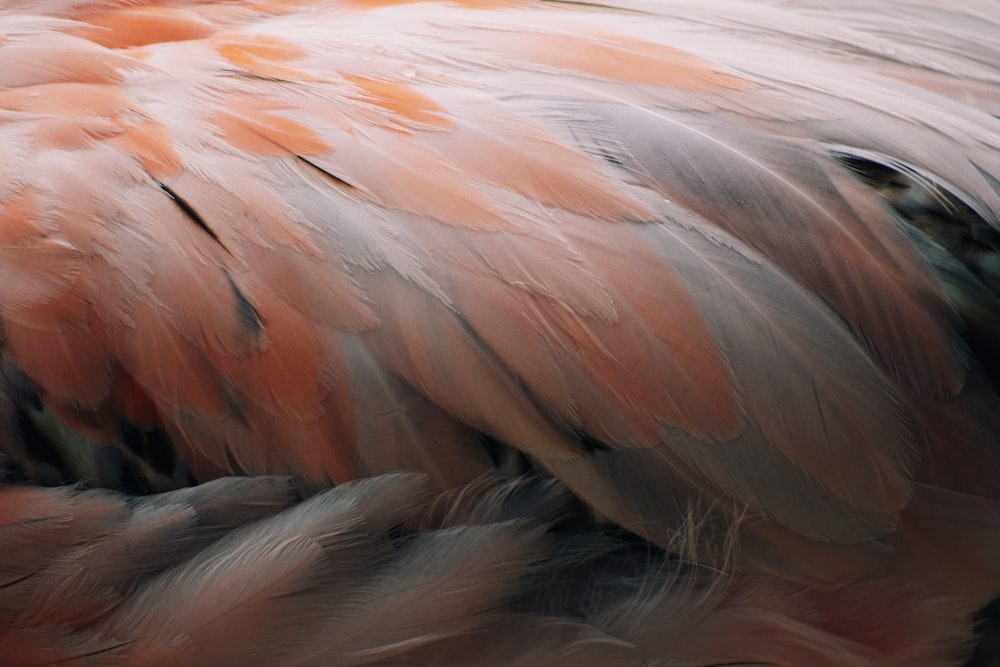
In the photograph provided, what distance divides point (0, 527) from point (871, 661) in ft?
3.77

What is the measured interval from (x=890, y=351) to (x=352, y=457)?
0.68 m

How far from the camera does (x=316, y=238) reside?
1.26 metres

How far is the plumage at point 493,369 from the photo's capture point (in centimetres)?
125

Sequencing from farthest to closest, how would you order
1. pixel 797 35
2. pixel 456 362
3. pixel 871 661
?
pixel 797 35 < pixel 871 661 < pixel 456 362

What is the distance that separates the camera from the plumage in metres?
1.25

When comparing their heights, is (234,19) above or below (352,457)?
above

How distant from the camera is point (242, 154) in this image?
1.31 m

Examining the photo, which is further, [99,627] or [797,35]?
[797,35]

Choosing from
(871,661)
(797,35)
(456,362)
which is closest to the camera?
(456,362)

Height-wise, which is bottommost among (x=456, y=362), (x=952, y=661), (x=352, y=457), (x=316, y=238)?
(x=952, y=661)

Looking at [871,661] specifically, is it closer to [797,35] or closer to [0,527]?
[797,35]

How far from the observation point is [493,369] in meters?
1.25

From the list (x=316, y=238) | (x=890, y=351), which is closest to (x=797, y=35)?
(x=890, y=351)

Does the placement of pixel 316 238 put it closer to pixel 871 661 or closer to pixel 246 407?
pixel 246 407
